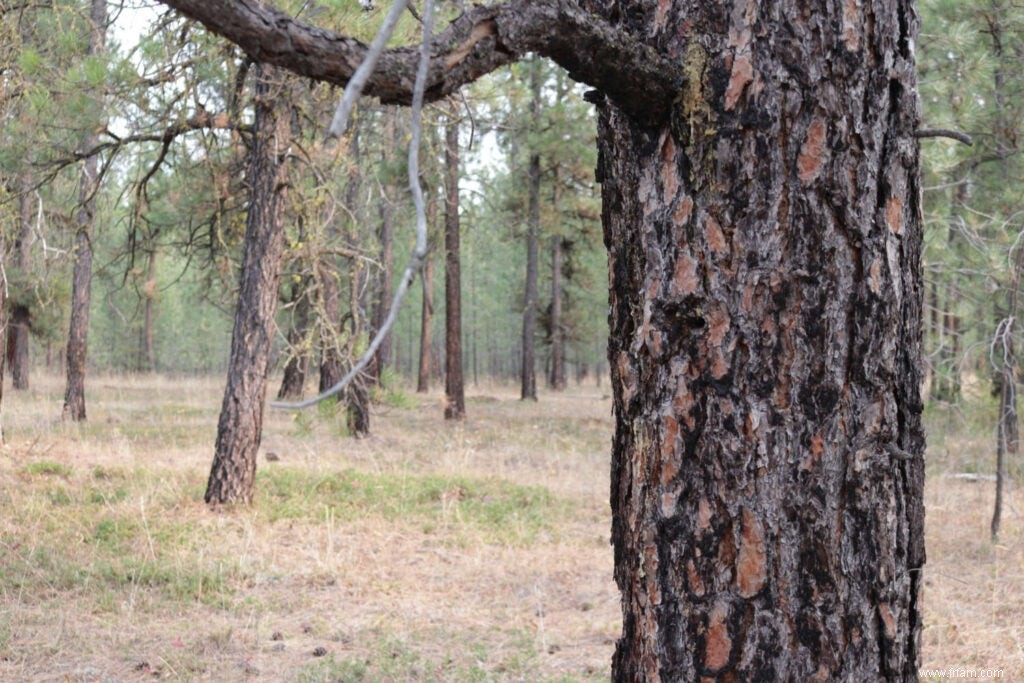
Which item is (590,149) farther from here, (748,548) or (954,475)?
(748,548)

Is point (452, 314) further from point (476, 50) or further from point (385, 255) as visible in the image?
point (476, 50)

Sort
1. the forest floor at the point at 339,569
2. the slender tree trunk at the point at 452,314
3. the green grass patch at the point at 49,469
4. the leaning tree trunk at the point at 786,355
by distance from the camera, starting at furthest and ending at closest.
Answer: the slender tree trunk at the point at 452,314 → the green grass patch at the point at 49,469 → the forest floor at the point at 339,569 → the leaning tree trunk at the point at 786,355

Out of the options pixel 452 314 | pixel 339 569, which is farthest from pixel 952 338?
pixel 452 314

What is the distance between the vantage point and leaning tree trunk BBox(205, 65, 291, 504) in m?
7.05

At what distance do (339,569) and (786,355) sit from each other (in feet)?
15.7

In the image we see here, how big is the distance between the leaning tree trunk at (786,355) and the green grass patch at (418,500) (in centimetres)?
521

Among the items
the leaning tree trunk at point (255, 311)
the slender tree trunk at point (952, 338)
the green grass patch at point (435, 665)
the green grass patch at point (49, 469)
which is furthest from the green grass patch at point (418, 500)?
the slender tree trunk at point (952, 338)

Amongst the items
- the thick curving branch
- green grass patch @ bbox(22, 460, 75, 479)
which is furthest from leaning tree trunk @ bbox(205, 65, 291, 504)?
the thick curving branch

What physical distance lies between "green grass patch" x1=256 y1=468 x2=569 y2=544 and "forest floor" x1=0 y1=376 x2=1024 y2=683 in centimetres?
3

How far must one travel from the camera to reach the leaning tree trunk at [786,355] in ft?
5.06

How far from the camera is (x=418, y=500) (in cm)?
799

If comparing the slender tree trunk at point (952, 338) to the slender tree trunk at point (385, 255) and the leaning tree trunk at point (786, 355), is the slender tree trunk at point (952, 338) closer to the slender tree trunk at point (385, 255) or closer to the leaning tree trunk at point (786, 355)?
the leaning tree trunk at point (786, 355)

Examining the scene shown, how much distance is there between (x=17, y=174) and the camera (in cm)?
657

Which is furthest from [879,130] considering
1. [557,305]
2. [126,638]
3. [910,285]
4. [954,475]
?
[557,305]
